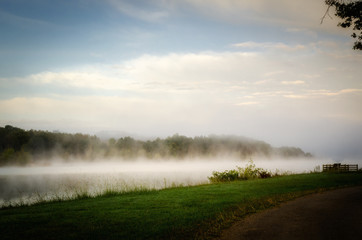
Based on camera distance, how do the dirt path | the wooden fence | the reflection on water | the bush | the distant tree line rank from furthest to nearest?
the distant tree line < the wooden fence < the bush < the reflection on water < the dirt path

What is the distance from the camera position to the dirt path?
7.83 m

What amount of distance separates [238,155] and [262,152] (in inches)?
998

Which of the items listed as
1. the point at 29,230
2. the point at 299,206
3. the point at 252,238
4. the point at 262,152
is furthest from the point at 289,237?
the point at 262,152

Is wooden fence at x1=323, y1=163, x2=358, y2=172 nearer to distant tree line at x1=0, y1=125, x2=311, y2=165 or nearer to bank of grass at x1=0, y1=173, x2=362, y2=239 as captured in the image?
bank of grass at x1=0, y1=173, x2=362, y2=239

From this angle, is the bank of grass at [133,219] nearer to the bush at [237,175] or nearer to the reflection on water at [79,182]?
the reflection on water at [79,182]

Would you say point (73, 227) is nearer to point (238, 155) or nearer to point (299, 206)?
point (299, 206)

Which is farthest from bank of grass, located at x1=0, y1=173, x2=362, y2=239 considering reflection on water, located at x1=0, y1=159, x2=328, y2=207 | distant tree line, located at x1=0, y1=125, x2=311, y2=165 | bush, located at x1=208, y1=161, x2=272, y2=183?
distant tree line, located at x1=0, y1=125, x2=311, y2=165

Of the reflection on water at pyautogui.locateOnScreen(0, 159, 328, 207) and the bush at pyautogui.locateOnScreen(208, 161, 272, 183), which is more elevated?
the bush at pyautogui.locateOnScreen(208, 161, 272, 183)

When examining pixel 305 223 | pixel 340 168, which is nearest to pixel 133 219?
pixel 305 223

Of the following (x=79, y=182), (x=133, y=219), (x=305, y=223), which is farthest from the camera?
(x=79, y=182)

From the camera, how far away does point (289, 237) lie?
301 inches

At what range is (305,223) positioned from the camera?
8.91 m

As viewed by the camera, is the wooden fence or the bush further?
the wooden fence

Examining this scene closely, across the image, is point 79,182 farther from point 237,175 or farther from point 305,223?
point 305,223
